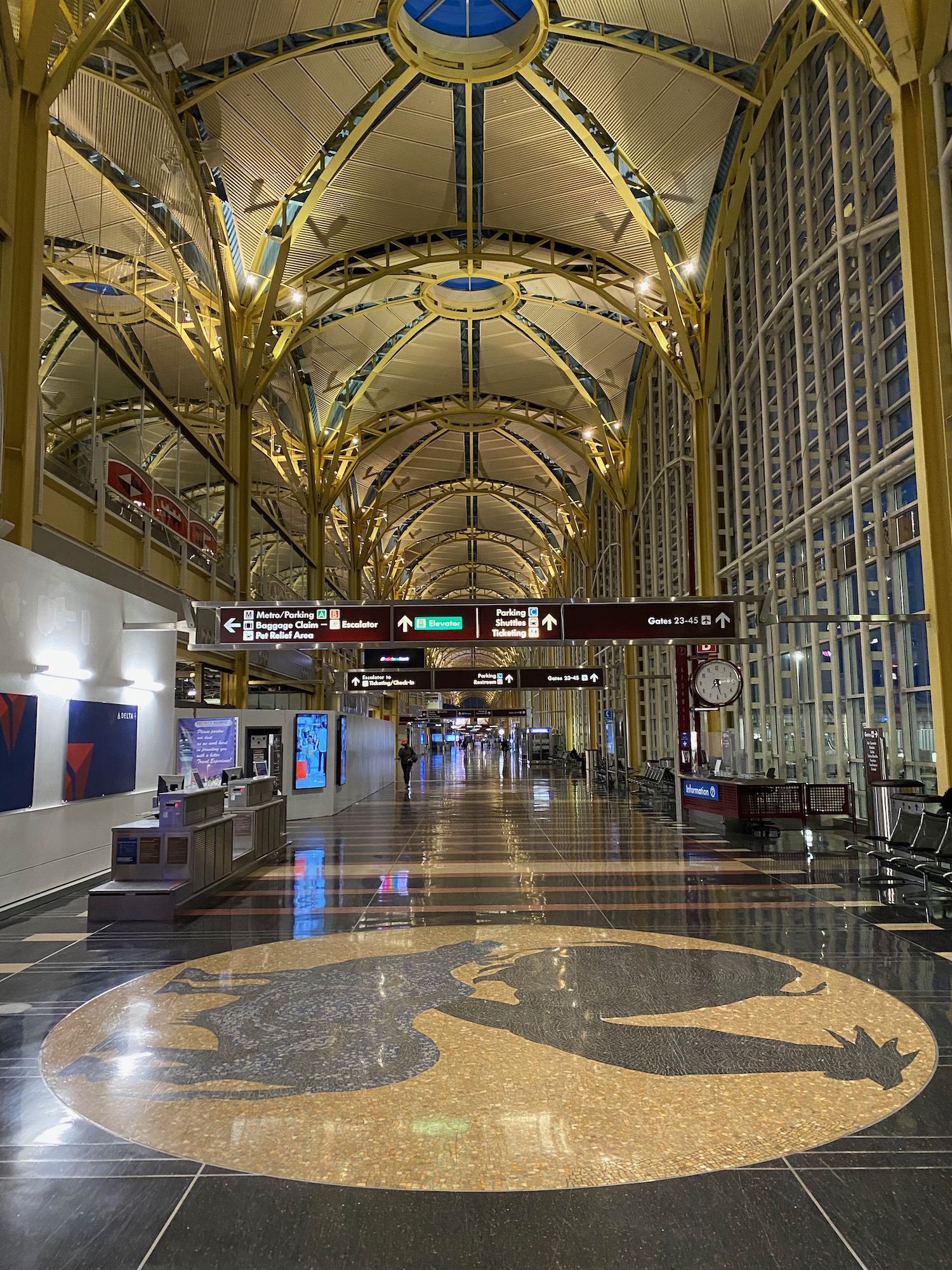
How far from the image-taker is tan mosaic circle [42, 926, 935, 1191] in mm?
3797

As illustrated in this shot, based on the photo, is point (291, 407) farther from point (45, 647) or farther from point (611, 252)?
point (45, 647)

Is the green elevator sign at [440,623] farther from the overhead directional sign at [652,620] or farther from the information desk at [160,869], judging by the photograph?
the information desk at [160,869]

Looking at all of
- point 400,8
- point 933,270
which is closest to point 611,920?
point 933,270

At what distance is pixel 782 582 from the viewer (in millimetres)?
18047

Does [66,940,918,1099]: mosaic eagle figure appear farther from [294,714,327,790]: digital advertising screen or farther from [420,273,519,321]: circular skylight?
[420,273,519,321]: circular skylight

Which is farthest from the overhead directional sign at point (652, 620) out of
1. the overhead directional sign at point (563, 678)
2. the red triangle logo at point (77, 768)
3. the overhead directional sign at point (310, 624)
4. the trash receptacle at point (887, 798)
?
the overhead directional sign at point (563, 678)

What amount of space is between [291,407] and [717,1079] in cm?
2966

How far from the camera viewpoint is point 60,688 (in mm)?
10430

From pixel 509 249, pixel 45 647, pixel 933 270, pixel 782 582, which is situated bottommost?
pixel 45 647

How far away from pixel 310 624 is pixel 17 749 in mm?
5390

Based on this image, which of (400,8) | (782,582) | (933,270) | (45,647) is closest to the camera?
(45,647)

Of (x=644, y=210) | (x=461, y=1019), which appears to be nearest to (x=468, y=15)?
(x=644, y=210)

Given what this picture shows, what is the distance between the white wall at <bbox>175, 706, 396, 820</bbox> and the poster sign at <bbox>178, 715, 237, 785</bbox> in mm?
171

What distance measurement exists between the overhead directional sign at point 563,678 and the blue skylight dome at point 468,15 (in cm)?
1915
